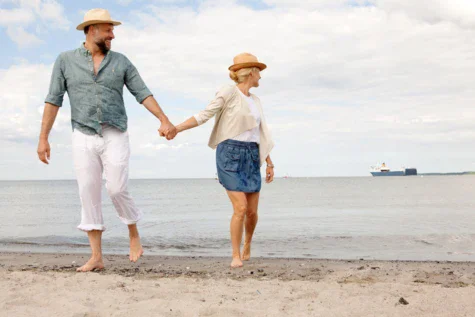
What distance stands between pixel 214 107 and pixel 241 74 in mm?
562

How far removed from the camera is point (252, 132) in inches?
229

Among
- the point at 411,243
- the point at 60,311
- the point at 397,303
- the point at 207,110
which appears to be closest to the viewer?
the point at 60,311

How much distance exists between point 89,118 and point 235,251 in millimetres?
2156

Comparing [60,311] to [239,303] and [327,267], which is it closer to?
[239,303]

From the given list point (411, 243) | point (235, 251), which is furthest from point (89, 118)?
point (411, 243)

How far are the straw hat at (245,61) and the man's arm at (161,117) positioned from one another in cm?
109

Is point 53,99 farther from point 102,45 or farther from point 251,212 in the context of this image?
point 251,212

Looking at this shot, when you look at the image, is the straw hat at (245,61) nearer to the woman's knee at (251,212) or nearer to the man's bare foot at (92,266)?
the woman's knee at (251,212)

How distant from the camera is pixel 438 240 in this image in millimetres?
11469

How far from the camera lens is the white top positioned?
226 inches

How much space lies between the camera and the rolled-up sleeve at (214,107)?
5.59 meters

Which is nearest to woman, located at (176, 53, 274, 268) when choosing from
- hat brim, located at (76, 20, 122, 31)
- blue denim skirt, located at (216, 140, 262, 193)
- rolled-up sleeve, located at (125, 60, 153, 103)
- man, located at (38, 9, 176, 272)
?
blue denim skirt, located at (216, 140, 262, 193)

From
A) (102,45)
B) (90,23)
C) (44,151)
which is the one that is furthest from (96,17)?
(44,151)

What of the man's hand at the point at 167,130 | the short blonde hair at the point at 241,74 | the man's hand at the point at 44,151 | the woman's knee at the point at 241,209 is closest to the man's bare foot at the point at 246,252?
the woman's knee at the point at 241,209
